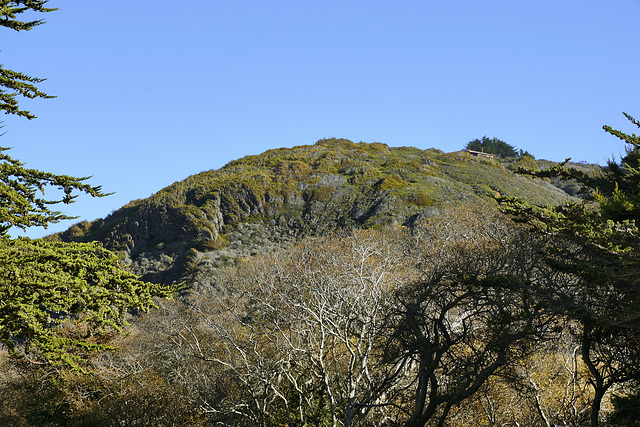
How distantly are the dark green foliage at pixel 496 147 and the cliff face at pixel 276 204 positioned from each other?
1280 inches

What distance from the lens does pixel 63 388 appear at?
23.0 metres

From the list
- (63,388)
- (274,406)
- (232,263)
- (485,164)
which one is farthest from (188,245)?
(485,164)

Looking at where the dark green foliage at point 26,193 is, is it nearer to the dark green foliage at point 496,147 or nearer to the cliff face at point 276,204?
the cliff face at point 276,204

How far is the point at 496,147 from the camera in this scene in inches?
4798

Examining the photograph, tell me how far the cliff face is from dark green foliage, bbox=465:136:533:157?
32.5 metres

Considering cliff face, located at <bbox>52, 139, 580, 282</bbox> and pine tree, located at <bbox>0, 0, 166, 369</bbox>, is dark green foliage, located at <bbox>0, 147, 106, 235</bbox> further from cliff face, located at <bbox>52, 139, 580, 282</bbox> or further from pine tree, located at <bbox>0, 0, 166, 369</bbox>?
cliff face, located at <bbox>52, 139, 580, 282</bbox>

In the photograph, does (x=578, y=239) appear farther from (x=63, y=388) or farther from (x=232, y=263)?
(x=232, y=263)

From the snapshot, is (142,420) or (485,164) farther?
(485,164)

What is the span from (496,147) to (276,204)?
68060mm

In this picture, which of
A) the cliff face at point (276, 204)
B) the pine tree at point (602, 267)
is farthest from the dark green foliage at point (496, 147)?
the pine tree at point (602, 267)

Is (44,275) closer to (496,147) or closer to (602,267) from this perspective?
(602,267)

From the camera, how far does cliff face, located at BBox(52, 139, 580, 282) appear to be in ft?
205

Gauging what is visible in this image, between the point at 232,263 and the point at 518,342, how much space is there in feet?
154

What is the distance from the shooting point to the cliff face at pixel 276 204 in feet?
205
